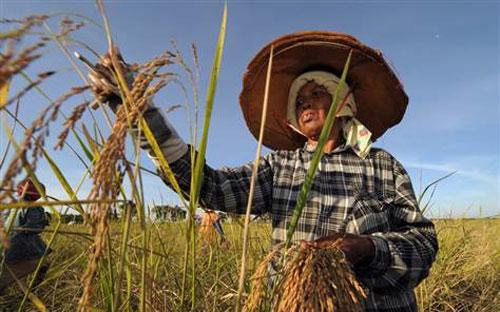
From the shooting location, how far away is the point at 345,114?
211 cm

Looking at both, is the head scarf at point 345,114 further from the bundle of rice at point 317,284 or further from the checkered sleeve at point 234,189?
the bundle of rice at point 317,284

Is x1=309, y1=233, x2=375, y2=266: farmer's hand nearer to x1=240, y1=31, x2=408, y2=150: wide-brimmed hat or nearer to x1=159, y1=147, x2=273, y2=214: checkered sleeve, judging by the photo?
x1=159, y1=147, x2=273, y2=214: checkered sleeve

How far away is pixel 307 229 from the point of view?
185cm

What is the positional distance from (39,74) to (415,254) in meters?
1.46

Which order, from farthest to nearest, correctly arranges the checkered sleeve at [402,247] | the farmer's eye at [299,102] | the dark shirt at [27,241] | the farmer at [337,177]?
the dark shirt at [27,241], the farmer's eye at [299,102], the farmer at [337,177], the checkered sleeve at [402,247]

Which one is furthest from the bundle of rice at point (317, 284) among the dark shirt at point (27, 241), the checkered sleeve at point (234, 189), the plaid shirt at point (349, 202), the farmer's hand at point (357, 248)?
the dark shirt at point (27, 241)

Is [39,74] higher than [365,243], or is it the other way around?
[39,74]

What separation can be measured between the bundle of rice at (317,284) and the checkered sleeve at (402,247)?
0.58 meters

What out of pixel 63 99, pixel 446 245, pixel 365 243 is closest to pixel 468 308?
pixel 446 245

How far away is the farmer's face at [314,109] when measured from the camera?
6.55ft

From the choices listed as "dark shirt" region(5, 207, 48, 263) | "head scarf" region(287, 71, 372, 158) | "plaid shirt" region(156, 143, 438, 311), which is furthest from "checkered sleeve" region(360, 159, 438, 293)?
"dark shirt" region(5, 207, 48, 263)

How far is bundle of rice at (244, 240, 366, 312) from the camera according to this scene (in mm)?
752

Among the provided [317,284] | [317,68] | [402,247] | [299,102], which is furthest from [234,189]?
[317,284]

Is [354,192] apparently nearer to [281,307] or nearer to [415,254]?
[415,254]
